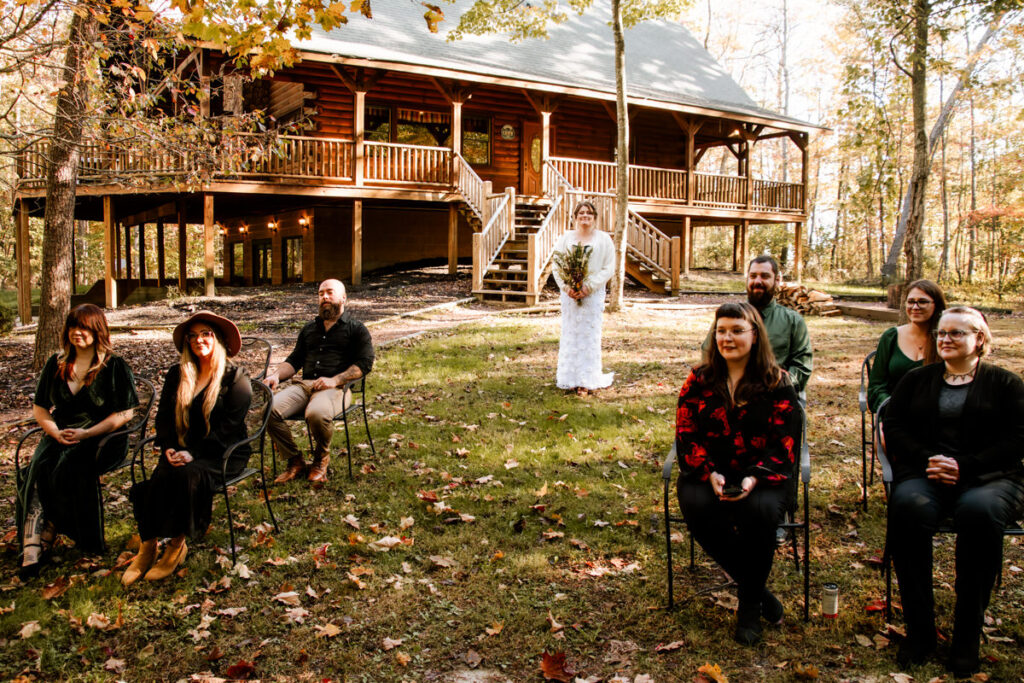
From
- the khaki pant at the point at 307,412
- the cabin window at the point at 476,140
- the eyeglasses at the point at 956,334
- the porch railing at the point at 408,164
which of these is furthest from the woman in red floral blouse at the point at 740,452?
Result: the cabin window at the point at 476,140

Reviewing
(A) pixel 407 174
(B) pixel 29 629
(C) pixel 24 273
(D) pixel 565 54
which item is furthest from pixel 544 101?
(B) pixel 29 629

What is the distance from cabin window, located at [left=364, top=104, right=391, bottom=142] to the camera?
1958 cm

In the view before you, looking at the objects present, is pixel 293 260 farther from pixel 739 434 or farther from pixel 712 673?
pixel 712 673

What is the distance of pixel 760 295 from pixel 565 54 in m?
19.4

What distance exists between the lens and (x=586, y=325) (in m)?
7.36

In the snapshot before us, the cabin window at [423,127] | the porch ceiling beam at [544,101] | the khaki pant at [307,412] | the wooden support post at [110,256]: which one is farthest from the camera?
the cabin window at [423,127]

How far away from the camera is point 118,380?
4.37 m

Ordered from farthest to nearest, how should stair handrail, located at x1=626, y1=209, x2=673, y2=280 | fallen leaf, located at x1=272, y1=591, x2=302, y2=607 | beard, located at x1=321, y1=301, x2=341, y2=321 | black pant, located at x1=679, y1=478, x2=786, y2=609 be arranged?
1. stair handrail, located at x1=626, y1=209, x2=673, y2=280
2. beard, located at x1=321, y1=301, x2=341, y2=321
3. fallen leaf, located at x1=272, y1=591, x2=302, y2=607
4. black pant, located at x1=679, y1=478, x2=786, y2=609

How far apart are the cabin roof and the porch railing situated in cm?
192

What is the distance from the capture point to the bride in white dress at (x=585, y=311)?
7.11 metres

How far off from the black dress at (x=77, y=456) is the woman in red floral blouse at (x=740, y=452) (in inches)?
128

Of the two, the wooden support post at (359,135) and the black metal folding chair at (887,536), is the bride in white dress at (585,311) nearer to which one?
the black metal folding chair at (887,536)

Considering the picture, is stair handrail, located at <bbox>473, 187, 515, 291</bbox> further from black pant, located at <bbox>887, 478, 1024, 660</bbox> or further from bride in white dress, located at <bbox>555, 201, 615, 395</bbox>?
black pant, located at <bbox>887, 478, 1024, 660</bbox>

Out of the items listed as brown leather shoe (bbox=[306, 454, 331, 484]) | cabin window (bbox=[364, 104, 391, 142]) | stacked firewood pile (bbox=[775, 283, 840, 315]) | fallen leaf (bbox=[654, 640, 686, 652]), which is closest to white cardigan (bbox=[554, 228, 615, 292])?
brown leather shoe (bbox=[306, 454, 331, 484])
